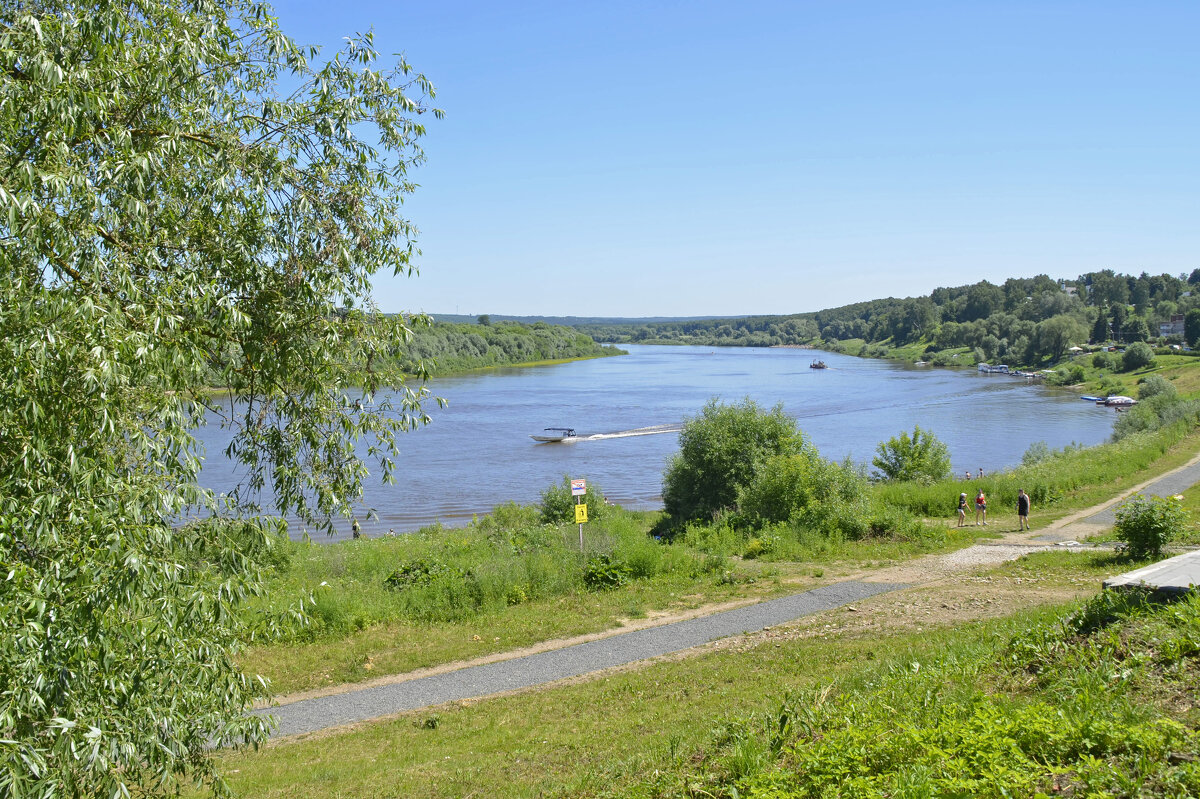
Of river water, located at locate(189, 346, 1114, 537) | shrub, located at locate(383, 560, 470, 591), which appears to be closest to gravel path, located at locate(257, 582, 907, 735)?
river water, located at locate(189, 346, 1114, 537)

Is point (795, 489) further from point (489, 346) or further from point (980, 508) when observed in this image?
point (489, 346)

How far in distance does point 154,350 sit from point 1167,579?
958 centimetres

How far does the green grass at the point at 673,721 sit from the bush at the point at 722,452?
15.8m

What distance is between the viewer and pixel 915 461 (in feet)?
113

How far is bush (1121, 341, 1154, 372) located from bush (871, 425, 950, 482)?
85.2 metres

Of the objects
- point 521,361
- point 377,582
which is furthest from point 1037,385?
point 377,582

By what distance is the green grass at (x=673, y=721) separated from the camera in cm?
665

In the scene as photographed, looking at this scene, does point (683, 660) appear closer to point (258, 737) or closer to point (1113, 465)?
point (258, 737)

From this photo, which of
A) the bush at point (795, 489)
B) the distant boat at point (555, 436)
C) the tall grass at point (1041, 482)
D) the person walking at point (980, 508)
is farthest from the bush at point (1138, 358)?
the bush at point (795, 489)

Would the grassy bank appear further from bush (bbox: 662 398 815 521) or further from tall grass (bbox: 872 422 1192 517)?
bush (bbox: 662 398 815 521)

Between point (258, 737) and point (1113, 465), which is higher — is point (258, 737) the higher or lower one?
the higher one

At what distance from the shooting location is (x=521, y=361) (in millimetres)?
169125

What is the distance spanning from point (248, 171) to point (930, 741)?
22.3 feet

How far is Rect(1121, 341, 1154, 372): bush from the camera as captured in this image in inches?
4033
